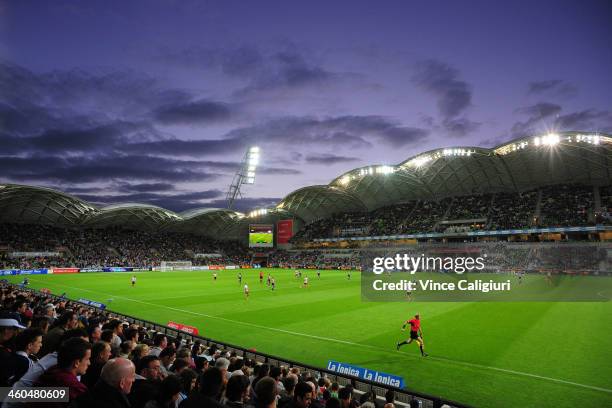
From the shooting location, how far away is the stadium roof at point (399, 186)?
59719mm

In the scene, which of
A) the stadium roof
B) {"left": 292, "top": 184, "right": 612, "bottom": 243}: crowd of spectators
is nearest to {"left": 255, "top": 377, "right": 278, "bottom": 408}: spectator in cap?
the stadium roof

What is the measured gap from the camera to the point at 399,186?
82.7m

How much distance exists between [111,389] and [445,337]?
17.8m

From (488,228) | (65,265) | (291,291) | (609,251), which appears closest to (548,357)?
(291,291)

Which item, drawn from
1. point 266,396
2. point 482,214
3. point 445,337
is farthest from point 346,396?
point 482,214

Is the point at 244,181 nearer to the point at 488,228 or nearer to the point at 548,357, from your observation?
the point at 488,228

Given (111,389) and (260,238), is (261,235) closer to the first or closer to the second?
(260,238)

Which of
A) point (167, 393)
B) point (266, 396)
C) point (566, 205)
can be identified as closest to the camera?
point (167, 393)

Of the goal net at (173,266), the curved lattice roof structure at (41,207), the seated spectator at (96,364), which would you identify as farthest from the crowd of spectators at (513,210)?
the curved lattice roof structure at (41,207)

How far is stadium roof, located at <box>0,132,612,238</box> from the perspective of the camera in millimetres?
→ 59719

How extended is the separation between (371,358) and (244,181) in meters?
88.3

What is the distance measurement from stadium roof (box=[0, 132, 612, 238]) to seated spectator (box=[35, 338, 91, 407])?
6271 cm

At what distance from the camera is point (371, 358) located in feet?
48.7

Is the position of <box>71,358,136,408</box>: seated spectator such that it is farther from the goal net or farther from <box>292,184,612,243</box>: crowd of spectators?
the goal net
